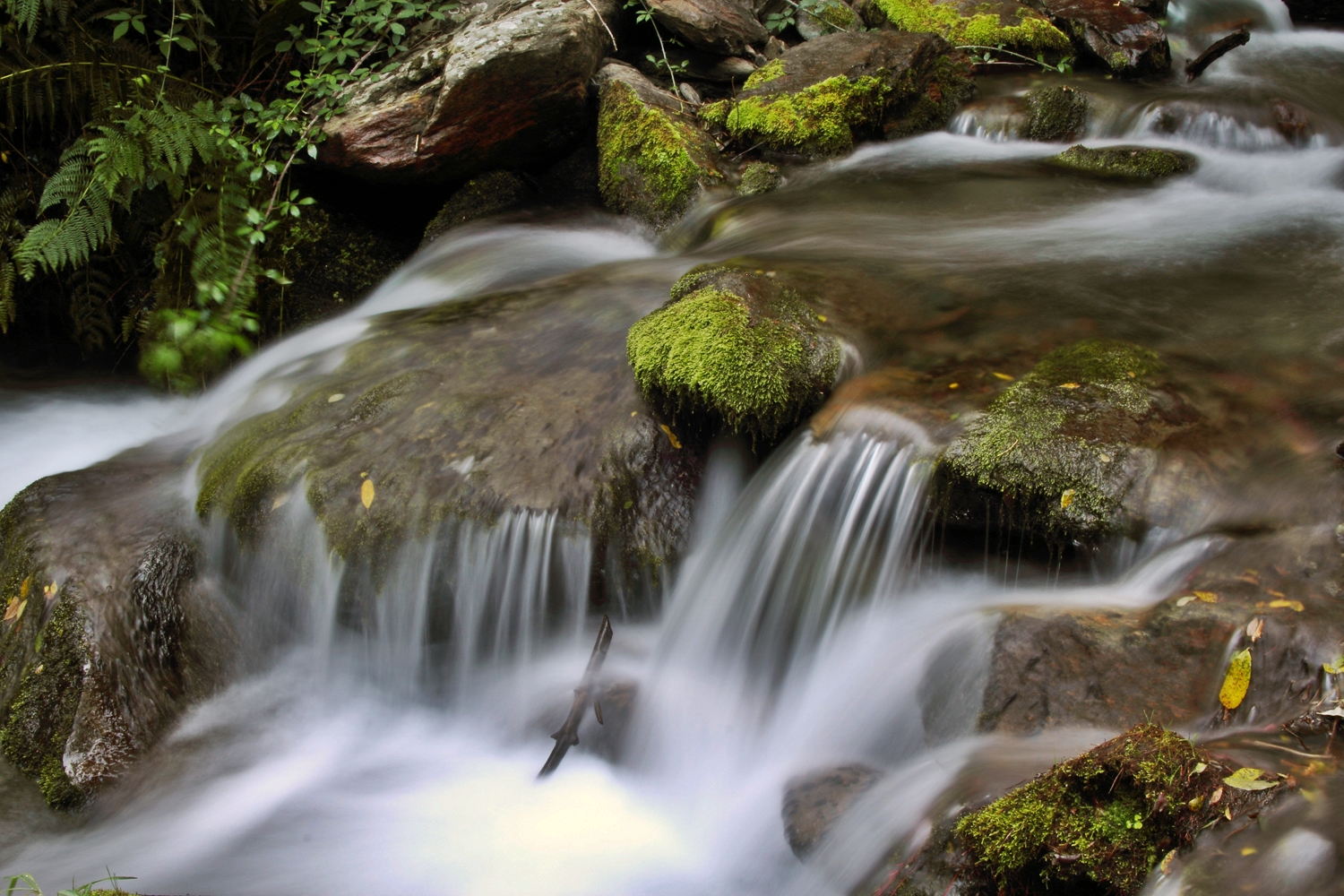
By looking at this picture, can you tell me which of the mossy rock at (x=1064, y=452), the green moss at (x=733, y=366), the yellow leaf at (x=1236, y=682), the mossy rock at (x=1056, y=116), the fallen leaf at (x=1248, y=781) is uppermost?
the mossy rock at (x=1056, y=116)

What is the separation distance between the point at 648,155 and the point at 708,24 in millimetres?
1489

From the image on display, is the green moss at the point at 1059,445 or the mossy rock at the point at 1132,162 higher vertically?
the mossy rock at the point at 1132,162

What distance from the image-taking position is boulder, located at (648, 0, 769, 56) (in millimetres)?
6492

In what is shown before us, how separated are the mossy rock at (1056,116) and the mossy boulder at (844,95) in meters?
0.53

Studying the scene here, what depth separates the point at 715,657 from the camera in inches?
131

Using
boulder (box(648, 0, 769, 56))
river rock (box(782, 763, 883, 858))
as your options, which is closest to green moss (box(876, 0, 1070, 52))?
boulder (box(648, 0, 769, 56))

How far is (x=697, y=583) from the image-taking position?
3400 millimetres

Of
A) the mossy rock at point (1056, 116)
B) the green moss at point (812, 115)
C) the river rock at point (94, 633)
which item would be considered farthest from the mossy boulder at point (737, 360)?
the mossy rock at point (1056, 116)

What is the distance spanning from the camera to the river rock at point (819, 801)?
2.49 metres

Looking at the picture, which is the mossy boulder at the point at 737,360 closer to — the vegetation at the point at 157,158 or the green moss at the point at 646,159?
the green moss at the point at 646,159

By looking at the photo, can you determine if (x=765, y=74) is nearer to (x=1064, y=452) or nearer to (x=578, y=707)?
(x=1064, y=452)

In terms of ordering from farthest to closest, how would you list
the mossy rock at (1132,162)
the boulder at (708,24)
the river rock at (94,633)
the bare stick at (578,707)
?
the boulder at (708,24) → the mossy rock at (1132,162) → the river rock at (94,633) → the bare stick at (578,707)

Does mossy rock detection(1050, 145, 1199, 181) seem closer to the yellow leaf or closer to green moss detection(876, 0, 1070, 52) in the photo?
Result: green moss detection(876, 0, 1070, 52)

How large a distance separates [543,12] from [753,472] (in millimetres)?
3735
